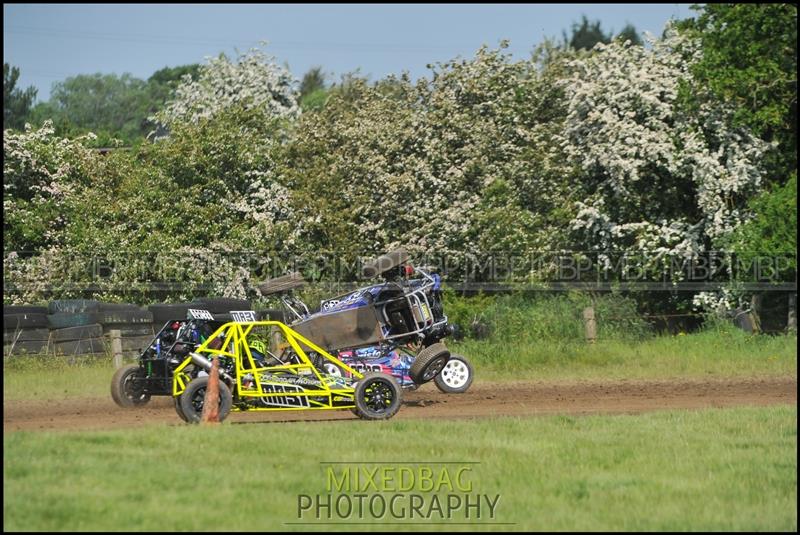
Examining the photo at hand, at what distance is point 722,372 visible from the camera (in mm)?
21656

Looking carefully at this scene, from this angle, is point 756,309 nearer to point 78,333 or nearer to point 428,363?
point 428,363

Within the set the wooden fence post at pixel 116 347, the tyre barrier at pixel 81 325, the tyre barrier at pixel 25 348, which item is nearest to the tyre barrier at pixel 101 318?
the tyre barrier at pixel 81 325

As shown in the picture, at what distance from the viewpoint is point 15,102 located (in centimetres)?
8031

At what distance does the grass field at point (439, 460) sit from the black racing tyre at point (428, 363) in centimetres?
219

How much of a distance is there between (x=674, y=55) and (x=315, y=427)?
721 inches

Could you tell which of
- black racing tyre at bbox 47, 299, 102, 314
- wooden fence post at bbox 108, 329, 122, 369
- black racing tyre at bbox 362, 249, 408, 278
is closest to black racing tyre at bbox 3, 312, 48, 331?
black racing tyre at bbox 47, 299, 102, 314

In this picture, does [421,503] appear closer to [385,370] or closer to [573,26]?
[385,370]

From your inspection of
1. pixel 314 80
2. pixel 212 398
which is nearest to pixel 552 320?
pixel 212 398

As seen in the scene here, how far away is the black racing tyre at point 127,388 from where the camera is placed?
16.0 m

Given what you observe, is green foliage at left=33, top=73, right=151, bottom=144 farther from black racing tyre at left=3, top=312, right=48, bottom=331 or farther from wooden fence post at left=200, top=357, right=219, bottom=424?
wooden fence post at left=200, top=357, right=219, bottom=424

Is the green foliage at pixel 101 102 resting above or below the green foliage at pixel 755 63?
above

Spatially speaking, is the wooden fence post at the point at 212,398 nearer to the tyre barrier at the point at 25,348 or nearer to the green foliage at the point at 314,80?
the tyre barrier at the point at 25,348

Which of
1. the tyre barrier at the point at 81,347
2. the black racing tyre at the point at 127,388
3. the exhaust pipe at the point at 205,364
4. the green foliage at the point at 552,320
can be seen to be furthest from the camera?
the green foliage at the point at 552,320

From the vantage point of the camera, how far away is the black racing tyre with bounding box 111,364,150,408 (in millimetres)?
16047
